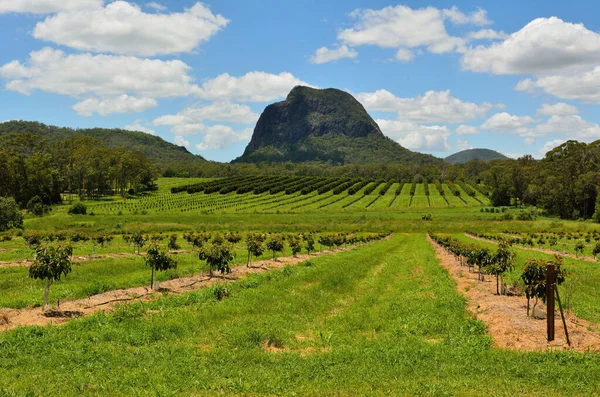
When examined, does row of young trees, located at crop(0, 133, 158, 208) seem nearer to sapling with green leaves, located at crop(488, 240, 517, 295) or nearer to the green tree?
the green tree

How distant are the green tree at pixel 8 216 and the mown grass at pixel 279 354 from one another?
83.3 metres

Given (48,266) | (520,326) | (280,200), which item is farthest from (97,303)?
(280,200)

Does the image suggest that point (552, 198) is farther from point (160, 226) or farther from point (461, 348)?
point (461, 348)

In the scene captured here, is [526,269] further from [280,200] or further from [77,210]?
[280,200]

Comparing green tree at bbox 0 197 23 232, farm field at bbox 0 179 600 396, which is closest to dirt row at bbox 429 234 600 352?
farm field at bbox 0 179 600 396

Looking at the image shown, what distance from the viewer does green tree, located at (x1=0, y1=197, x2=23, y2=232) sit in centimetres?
8869

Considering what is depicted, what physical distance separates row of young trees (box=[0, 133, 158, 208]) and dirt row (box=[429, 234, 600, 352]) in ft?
439

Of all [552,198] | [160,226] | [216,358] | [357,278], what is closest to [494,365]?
[216,358]

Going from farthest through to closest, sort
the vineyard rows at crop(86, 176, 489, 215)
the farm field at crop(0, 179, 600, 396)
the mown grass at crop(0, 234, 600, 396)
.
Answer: the vineyard rows at crop(86, 176, 489, 215), the farm field at crop(0, 179, 600, 396), the mown grass at crop(0, 234, 600, 396)

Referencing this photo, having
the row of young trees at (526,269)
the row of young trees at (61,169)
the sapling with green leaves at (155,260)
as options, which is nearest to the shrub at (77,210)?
the row of young trees at (61,169)

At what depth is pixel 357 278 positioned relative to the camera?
124 ft

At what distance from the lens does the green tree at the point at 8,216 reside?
88.7 m

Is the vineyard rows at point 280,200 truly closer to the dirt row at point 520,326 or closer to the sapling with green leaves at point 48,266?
the sapling with green leaves at point 48,266

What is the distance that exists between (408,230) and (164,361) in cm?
10173
